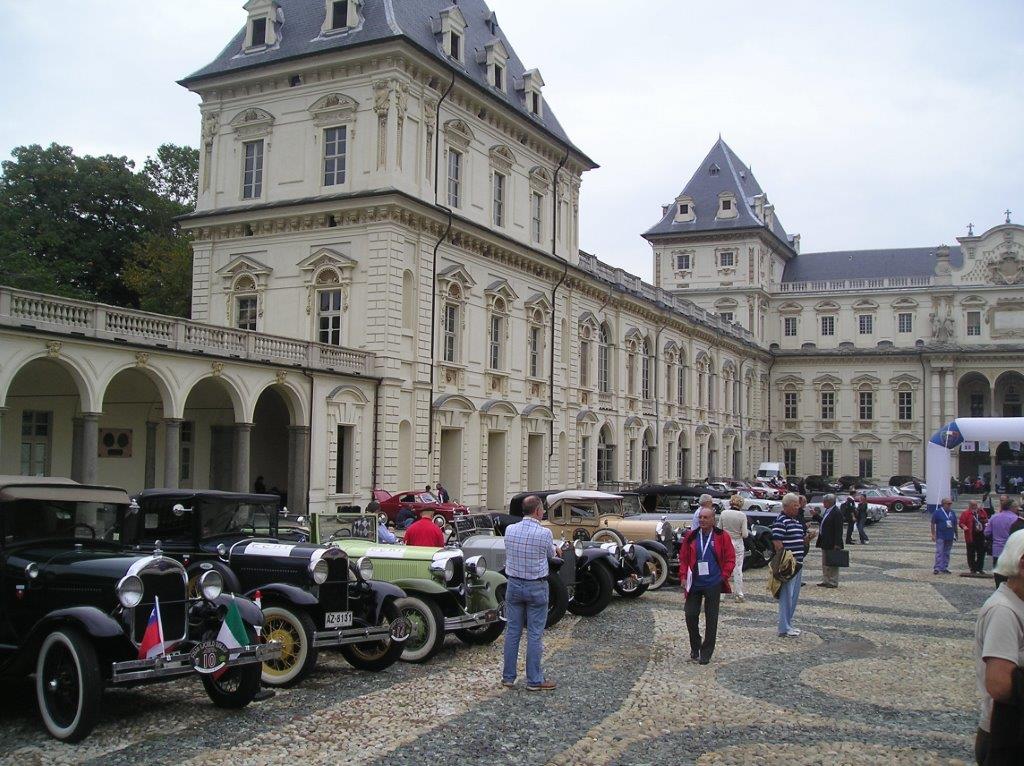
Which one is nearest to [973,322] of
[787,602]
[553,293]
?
[553,293]

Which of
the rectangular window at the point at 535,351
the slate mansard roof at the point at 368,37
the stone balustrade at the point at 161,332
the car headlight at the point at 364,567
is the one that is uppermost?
the slate mansard roof at the point at 368,37

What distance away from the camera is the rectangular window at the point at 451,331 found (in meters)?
34.0

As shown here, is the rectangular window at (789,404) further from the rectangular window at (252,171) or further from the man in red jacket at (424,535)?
the man in red jacket at (424,535)

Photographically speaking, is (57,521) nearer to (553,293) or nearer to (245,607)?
(245,607)

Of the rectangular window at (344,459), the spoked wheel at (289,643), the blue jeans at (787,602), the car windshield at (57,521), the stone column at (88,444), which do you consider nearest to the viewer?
the car windshield at (57,521)

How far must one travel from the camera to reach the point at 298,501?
28234mm

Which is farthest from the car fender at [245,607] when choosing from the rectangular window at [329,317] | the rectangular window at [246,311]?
the rectangular window at [246,311]

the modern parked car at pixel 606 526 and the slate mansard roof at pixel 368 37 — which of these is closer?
the modern parked car at pixel 606 526

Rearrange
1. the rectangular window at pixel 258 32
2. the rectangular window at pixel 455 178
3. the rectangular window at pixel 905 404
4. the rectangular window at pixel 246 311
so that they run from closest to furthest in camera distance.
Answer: the rectangular window at pixel 246 311, the rectangular window at pixel 455 178, the rectangular window at pixel 258 32, the rectangular window at pixel 905 404

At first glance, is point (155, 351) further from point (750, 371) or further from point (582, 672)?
point (750, 371)

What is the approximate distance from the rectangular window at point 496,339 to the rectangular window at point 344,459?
25.4ft

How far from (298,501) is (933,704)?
830 inches

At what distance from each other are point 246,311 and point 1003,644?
3168 centimetres

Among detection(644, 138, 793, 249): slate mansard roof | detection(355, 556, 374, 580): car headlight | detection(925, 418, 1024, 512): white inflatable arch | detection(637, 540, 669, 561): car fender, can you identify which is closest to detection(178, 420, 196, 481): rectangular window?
detection(637, 540, 669, 561): car fender
